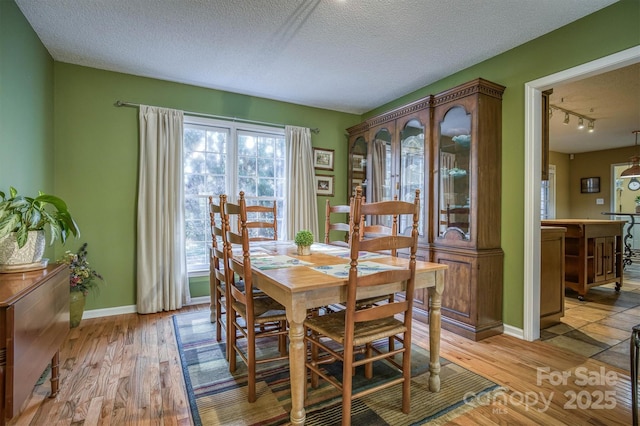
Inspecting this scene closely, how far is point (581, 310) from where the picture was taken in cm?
351

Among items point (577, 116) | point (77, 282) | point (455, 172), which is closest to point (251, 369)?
point (77, 282)

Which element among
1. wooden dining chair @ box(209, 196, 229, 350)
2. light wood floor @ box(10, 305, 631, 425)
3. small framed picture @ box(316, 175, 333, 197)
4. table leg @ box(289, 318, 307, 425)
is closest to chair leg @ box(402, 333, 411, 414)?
light wood floor @ box(10, 305, 631, 425)

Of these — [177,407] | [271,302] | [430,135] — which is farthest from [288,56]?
[177,407]

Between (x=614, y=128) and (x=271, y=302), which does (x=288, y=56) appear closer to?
(x=271, y=302)

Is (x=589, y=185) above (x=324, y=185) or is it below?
above

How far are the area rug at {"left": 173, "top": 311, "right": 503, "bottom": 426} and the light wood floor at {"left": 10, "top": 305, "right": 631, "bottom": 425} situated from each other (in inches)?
3.4

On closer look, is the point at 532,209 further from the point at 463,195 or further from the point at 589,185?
the point at 589,185

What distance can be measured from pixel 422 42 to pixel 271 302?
2532 millimetres

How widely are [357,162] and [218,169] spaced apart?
76.7 inches

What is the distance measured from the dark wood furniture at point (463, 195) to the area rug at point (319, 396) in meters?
0.73

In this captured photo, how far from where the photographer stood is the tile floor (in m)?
2.46

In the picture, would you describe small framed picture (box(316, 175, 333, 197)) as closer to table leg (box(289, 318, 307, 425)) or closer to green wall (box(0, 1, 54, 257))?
green wall (box(0, 1, 54, 257))

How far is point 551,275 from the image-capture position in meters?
2.98

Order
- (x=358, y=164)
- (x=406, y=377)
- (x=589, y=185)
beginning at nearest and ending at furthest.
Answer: (x=406, y=377) → (x=358, y=164) → (x=589, y=185)
